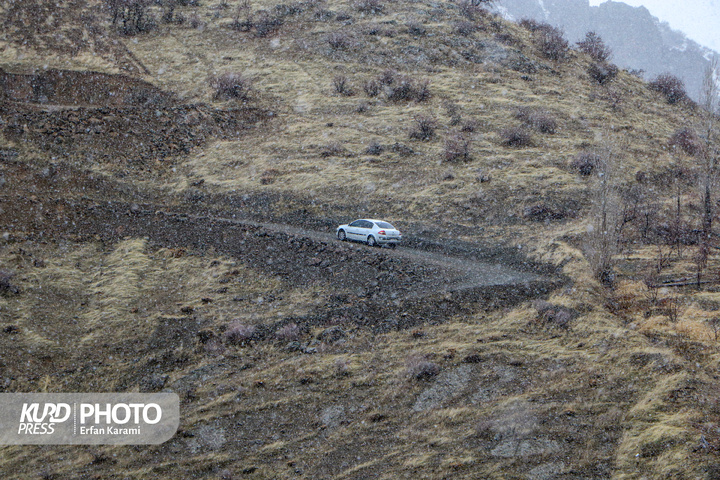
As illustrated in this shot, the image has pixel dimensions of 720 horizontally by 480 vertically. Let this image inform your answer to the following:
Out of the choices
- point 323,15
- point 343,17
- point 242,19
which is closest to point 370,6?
point 343,17

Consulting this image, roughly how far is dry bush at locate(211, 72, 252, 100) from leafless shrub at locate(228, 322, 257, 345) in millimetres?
27130

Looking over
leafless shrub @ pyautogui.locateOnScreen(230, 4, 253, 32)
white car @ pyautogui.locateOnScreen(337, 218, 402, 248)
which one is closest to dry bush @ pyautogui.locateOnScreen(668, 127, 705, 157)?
white car @ pyautogui.locateOnScreen(337, 218, 402, 248)

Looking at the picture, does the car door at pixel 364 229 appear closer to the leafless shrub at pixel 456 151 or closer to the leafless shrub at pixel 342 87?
the leafless shrub at pixel 456 151

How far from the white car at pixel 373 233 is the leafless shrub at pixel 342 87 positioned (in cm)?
1954

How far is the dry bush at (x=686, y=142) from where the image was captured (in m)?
37.1

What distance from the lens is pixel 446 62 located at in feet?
157

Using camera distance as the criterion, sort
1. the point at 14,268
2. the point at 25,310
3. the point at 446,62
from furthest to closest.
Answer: the point at 446,62
the point at 14,268
the point at 25,310

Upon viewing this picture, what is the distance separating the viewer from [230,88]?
41.6 m

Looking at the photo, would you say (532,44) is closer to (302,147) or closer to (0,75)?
(302,147)

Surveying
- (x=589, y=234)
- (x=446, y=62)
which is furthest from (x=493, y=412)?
(x=446, y=62)

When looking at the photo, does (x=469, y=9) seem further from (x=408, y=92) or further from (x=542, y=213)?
(x=542, y=213)

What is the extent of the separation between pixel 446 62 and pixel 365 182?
70.2 feet

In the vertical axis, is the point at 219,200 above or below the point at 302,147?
below

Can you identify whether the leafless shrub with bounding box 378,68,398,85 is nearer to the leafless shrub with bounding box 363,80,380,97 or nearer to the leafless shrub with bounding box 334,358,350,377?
the leafless shrub with bounding box 363,80,380,97
